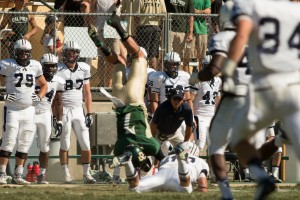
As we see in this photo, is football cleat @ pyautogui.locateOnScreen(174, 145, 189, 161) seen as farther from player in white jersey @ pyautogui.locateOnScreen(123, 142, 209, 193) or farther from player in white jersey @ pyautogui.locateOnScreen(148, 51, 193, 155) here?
player in white jersey @ pyautogui.locateOnScreen(148, 51, 193, 155)

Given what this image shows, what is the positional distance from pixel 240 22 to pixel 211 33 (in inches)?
363

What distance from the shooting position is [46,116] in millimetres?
14508

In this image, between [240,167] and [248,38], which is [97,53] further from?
[248,38]

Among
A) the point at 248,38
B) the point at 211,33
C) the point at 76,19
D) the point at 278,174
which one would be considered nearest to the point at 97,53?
the point at 76,19

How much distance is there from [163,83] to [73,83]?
4.30 feet

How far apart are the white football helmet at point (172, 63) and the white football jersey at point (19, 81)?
83.3 inches

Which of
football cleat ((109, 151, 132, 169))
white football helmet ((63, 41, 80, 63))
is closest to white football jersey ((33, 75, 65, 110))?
white football helmet ((63, 41, 80, 63))

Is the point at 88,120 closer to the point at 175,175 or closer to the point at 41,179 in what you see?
the point at 41,179

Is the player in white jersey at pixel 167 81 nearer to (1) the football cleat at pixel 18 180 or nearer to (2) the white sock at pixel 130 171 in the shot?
(1) the football cleat at pixel 18 180

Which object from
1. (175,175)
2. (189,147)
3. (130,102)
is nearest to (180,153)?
(175,175)

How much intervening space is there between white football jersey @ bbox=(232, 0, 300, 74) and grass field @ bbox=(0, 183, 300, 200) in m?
3.26

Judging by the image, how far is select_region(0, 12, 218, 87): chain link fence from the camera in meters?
16.0

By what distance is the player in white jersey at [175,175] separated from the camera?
11.8 m

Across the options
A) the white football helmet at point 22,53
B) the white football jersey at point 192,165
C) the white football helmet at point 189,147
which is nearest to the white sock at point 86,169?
the white football helmet at point 22,53
